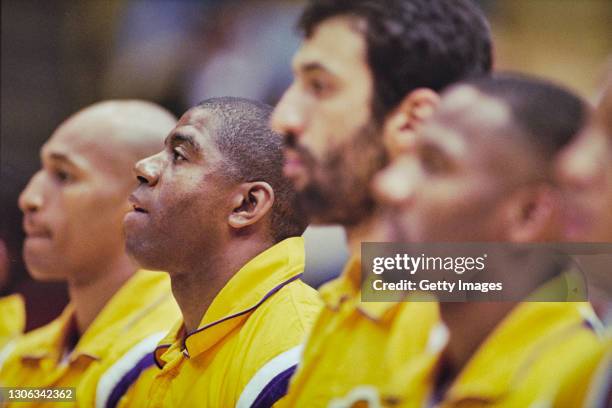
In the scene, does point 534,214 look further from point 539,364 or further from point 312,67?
point 312,67

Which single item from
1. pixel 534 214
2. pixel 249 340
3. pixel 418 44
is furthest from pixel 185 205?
pixel 534 214

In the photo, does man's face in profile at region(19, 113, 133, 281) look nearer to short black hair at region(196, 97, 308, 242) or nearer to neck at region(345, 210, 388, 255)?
short black hair at region(196, 97, 308, 242)

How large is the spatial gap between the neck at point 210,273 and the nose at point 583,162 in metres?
0.72

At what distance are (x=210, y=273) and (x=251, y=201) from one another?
18 cm

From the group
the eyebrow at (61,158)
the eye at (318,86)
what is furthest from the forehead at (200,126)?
the eyebrow at (61,158)

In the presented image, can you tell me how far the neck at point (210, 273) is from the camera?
7.20 feet

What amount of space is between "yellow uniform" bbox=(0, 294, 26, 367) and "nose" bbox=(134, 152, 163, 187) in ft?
2.34

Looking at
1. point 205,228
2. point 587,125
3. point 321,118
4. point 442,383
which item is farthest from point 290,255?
point 587,125

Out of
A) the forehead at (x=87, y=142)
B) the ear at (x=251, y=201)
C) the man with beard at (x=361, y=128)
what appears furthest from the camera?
the forehead at (x=87, y=142)

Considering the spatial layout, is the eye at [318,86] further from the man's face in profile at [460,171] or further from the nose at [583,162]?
the nose at [583,162]

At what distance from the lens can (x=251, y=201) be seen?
7.14ft

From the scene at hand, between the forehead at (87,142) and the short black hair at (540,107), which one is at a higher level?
the forehead at (87,142)

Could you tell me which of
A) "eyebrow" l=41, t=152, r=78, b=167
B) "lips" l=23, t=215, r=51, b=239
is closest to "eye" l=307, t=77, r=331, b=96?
"eyebrow" l=41, t=152, r=78, b=167

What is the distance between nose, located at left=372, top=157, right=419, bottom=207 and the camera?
1844 mm
